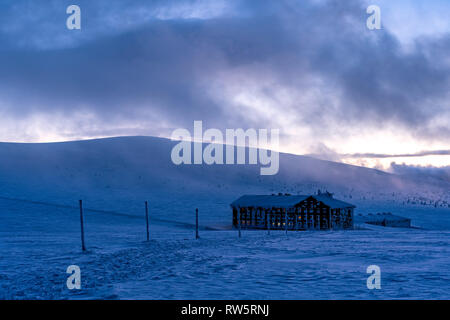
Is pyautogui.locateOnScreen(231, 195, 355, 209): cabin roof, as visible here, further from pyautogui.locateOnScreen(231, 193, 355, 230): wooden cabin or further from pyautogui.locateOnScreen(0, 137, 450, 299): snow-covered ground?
pyautogui.locateOnScreen(0, 137, 450, 299): snow-covered ground

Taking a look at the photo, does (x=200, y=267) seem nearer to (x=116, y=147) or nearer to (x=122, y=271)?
(x=122, y=271)

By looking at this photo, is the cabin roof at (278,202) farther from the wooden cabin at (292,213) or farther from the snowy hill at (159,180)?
the snowy hill at (159,180)

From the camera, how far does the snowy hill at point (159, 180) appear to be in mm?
65062

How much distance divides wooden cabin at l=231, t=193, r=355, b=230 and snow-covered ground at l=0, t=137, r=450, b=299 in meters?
3.68

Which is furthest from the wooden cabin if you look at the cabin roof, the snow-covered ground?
the snow-covered ground

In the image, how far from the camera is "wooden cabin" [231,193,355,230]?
2079 inches

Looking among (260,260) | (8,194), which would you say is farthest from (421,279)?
(8,194)

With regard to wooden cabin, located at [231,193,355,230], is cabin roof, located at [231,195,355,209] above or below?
above

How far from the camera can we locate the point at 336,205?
54.1 metres

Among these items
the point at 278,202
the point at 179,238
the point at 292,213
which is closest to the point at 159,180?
the point at 278,202

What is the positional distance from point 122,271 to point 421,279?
33.9 feet

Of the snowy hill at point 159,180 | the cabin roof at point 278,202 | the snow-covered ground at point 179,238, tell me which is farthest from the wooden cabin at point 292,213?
the snowy hill at point 159,180

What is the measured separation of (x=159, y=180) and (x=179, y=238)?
5563 cm

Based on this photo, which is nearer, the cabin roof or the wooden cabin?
the cabin roof
